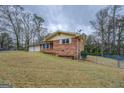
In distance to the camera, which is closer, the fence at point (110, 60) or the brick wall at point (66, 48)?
the fence at point (110, 60)

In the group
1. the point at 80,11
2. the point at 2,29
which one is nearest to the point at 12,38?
the point at 2,29

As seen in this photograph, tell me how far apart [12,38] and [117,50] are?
3748 millimetres

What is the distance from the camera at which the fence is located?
7090mm

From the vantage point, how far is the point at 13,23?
6.27 m

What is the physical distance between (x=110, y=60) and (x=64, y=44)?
110 inches

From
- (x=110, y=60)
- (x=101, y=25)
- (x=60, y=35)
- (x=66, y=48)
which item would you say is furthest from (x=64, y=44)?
(x=101, y=25)

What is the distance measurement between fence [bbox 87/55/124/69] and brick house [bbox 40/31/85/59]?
844 millimetres

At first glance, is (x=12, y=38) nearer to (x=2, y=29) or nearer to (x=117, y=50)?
(x=2, y=29)

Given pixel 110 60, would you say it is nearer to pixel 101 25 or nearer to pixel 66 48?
pixel 101 25

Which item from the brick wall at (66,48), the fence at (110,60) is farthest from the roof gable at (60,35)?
the fence at (110,60)

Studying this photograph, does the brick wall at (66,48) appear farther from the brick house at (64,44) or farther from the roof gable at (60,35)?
the roof gable at (60,35)

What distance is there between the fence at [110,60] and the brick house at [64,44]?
0.84 metres

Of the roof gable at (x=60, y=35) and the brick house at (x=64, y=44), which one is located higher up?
the roof gable at (x=60, y=35)

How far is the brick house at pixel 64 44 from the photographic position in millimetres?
8722
